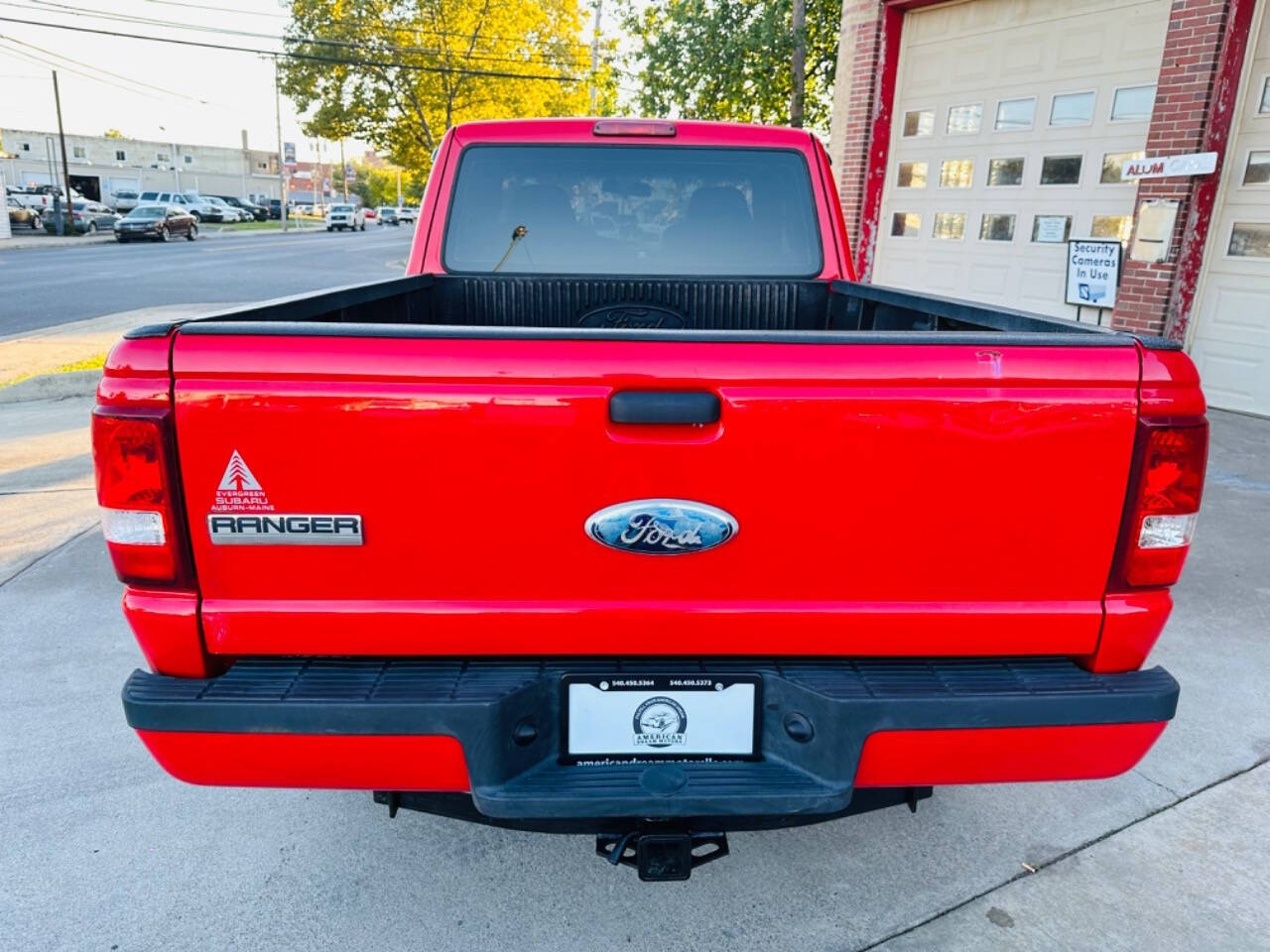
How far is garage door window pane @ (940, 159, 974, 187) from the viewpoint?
928 centimetres

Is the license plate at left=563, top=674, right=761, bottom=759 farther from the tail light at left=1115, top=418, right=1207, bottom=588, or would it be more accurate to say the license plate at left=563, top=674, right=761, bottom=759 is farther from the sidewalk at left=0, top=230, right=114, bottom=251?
the sidewalk at left=0, top=230, right=114, bottom=251

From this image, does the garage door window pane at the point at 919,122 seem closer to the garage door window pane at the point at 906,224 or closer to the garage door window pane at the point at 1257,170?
the garage door window pane at the point at 906,224

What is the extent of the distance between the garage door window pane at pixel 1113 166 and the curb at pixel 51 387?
9.63 metres

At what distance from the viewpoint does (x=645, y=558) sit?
175 centimetres

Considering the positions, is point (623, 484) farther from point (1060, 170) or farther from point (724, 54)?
point (724, 54)

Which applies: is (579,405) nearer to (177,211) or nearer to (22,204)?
(177,211)

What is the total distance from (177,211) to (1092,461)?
43114mm

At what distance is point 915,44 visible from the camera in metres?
9.79

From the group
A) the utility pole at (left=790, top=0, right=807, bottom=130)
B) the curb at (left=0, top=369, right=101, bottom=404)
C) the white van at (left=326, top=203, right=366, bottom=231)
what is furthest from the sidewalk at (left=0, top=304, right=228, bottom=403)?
the white van at (left=326, top=203, right=366, bottom=231)

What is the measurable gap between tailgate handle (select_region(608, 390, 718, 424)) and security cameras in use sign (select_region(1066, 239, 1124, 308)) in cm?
738

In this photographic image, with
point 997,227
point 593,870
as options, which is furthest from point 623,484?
point 997,227

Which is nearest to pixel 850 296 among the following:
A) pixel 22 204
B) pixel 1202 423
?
pixel 1202 423

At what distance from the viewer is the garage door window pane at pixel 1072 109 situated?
805 cm

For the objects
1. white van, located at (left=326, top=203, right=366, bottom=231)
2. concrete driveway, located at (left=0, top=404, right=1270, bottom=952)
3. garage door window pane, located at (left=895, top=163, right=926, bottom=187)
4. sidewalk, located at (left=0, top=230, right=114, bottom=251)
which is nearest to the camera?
concrete driveway, located at (left=0, top=404, right=1270, bottom=952)
